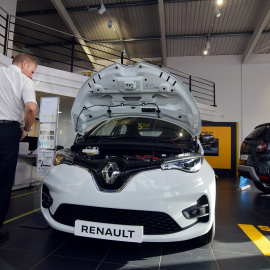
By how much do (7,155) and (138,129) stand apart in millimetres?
1437

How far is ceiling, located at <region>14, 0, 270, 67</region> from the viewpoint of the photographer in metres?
8.15

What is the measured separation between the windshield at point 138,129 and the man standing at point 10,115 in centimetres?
76

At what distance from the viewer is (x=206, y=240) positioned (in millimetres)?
2045

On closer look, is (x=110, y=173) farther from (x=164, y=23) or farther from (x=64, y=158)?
(x=164, y=23)

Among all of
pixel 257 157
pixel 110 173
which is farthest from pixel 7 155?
pixel 257 157

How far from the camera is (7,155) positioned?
202cm

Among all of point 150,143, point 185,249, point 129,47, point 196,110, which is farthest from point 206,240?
point 129,47

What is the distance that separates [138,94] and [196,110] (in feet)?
2.21

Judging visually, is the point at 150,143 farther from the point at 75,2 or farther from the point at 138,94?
the point at 75,2

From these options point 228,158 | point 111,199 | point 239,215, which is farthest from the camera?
point 228,158

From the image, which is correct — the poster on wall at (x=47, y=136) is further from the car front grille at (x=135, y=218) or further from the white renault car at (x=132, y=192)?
the car front grille at (x=135, y=218)

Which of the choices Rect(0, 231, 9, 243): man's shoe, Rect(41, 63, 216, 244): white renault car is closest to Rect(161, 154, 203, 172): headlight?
Rect(41, 63, 216, 244): white renault car

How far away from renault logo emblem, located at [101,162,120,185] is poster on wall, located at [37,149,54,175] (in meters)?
1.55

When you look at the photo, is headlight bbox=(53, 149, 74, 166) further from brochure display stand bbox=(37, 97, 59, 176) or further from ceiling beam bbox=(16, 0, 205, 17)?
ceiling beam bbox=(16, 0, 205, 17)
